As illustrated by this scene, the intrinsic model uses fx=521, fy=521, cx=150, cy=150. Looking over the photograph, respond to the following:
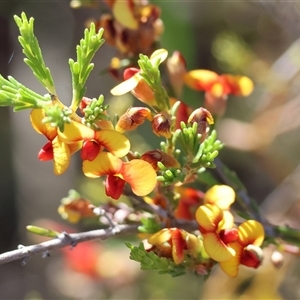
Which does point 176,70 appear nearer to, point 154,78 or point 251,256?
point 154,78

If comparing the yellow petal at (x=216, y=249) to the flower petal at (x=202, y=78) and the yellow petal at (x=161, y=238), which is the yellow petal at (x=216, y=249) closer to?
the yellow petal at (x=161, y=238)

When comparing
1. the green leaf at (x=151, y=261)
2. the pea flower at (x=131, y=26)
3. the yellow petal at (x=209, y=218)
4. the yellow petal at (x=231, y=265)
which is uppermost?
the pea flower at (x=131, y=26)

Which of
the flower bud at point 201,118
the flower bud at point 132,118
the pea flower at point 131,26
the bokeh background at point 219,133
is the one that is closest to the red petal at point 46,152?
the flower bud at point 132,118

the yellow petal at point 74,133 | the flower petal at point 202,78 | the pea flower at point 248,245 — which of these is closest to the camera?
the yellow petal at point 74,133

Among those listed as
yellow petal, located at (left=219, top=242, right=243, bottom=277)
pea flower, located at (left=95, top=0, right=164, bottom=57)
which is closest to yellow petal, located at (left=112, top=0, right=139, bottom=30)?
pea flower, located at (left=95, top=0, right=164, bottom=57)

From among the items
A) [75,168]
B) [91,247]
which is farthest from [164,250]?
[75,168]

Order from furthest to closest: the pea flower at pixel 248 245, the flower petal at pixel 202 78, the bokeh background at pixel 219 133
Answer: the bokeh background at pixel 219 133
the flower petal at pixel 202 78
the pea flower at pixel 248 245

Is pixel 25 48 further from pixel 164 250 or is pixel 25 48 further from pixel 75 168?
pixel 75 168

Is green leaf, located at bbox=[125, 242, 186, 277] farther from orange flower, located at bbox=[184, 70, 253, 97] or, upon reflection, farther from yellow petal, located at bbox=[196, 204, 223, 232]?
orange flower, located at bbox=[184, 70, 253, 97]
